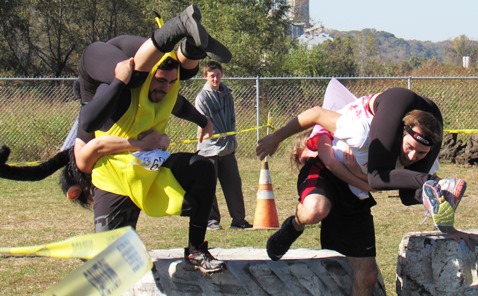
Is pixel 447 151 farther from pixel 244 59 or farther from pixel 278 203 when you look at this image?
pixel 244 59

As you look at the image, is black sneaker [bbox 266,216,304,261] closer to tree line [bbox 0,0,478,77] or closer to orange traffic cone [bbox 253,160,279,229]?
orange traffic cone [bbox 253,160,279,229]

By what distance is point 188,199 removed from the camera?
15.4ft

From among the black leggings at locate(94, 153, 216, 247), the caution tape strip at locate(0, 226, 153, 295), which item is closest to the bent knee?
the black leggings at locate(94, 153, 216, 247)

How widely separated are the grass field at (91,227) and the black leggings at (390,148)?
154cm

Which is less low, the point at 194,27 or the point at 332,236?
the point at 194,27

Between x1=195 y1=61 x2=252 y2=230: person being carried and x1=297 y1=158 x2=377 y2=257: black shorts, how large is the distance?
3903 millimetres

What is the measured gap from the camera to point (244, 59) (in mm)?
24797

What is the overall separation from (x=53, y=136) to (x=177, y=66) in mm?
12143

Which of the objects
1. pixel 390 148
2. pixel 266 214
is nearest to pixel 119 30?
pixel 266 214

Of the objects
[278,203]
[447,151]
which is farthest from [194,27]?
[447,151]

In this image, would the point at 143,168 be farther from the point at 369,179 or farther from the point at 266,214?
the point at 266,214

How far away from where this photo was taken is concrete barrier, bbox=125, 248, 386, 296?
4.73 m

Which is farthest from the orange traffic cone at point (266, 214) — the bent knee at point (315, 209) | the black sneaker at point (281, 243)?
the bent knee at point (315, 209)

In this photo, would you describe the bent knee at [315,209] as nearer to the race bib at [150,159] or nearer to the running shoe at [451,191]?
the running shoe at [451,191]
